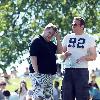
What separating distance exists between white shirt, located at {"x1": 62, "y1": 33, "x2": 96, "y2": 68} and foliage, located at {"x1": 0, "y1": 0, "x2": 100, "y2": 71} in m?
16.8

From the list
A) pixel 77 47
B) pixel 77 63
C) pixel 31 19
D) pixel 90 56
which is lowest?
pixel 77 63

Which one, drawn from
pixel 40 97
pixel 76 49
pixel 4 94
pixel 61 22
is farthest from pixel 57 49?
pixel 61 22

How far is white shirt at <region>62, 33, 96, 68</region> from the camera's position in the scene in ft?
28.1

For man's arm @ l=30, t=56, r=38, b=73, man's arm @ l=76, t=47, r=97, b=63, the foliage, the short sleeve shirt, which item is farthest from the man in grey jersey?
the foliage

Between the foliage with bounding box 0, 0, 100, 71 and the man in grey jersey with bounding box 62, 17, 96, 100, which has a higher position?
the foliage with bounding box 0, 0, 100, 71

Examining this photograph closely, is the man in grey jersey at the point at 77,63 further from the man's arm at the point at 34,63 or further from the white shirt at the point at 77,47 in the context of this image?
the man's arm at the point at 34,63

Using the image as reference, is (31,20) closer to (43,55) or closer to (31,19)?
(31,19)

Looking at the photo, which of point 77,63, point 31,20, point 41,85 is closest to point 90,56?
point 77,63

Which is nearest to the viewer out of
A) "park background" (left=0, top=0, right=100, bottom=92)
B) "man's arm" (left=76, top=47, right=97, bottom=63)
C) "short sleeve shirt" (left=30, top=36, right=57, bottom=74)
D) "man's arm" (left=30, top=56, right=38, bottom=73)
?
"man's arm" (left=30, top=56, right=38, bottom=73)

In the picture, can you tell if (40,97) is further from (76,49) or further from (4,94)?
(4,94)

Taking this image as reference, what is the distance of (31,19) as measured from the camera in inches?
1073

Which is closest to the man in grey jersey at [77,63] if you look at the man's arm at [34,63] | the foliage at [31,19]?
the man's arm at [34,63]

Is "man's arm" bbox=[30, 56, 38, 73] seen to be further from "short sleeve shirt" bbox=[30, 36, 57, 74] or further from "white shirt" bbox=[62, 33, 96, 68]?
"white shirt" bbox=[62, 33, 96, 68]

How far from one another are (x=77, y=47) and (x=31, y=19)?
1880 centimetres
